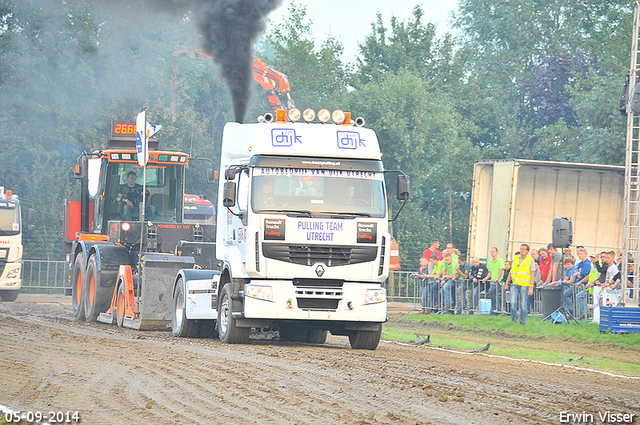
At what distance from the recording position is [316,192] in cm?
1416

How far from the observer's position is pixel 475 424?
25.6 ft

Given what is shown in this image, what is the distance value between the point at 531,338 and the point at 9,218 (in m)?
17.7

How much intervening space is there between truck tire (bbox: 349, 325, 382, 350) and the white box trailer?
1040 cm

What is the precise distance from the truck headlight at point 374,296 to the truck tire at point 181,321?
12.5 feet

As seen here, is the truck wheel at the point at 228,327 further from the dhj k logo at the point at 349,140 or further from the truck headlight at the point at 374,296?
the dhj k logo at the point at 349,140

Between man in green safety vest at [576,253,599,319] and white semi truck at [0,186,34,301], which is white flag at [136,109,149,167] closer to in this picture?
man in green safety vest at [576,253,599,319]

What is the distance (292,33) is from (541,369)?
134ft

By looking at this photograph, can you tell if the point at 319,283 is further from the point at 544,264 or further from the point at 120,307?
the point at 544,264

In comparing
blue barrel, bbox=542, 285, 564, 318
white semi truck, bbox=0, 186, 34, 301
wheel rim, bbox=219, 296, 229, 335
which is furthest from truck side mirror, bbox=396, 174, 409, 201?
white semi truck, bbox=0, 186, 34, 301

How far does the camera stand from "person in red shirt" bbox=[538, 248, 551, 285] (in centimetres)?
2234

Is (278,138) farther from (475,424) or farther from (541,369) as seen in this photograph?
(475,424)

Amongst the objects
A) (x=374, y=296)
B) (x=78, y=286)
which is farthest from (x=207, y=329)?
(x=78, y=286)

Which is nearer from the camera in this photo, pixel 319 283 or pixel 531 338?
pixel 319 283

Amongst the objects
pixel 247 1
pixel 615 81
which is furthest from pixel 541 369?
pixel 615 81
